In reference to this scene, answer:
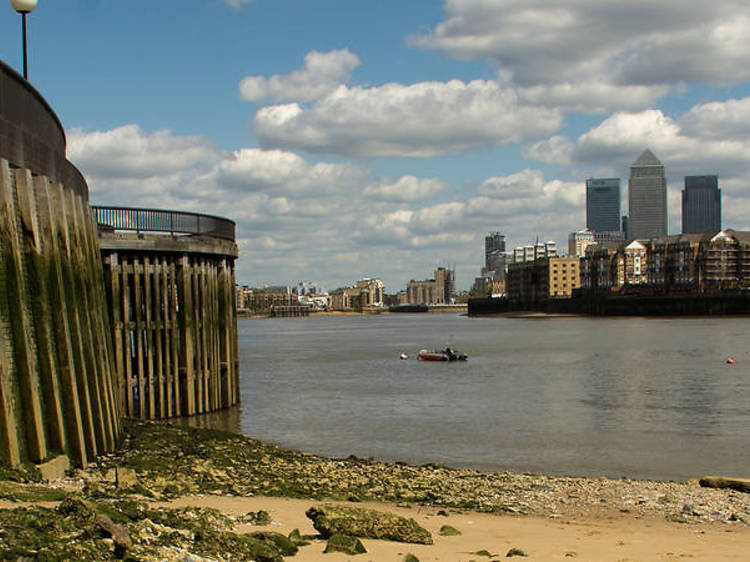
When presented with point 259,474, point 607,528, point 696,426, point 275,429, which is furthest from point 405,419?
point 607,528

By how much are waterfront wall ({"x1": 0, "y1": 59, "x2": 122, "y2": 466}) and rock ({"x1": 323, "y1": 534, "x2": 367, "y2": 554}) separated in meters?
6.13

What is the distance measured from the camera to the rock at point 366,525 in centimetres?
1404

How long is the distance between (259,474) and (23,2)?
487 inches

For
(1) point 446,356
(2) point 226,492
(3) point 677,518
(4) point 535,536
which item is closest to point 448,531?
(4) point 535,536

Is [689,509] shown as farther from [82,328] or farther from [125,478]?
[82,328]

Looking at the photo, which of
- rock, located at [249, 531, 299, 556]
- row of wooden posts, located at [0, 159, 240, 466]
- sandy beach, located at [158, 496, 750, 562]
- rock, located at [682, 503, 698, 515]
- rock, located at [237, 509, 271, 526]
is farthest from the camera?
rock, located at [682, 503, 698, 515]

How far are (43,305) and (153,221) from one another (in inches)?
589

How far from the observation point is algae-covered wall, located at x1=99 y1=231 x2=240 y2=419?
2983cm

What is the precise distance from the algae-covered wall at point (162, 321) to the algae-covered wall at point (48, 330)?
8.02 m

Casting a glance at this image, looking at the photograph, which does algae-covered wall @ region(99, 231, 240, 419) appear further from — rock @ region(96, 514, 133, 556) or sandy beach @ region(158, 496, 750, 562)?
rock @ region(96, 514, 133, 556)

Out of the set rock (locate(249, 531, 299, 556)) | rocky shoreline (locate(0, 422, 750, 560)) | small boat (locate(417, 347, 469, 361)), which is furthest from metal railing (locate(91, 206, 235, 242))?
small boat (locate(417, 347, 469, 361))

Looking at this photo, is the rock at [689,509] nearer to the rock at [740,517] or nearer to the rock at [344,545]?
the rock at [740,517]

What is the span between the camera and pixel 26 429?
52.6 feet

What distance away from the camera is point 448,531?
1608cm
